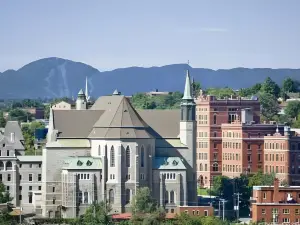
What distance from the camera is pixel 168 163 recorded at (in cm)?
13650

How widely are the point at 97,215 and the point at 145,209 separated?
4.53m

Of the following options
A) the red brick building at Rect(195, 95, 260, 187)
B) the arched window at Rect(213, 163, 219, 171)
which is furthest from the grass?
the arched window at Rect(213, 163, 219, 171)

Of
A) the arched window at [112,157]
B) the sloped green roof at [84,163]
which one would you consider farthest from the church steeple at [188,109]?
the sloped green roof at [84,163]

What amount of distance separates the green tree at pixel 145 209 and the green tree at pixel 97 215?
191 centimetres

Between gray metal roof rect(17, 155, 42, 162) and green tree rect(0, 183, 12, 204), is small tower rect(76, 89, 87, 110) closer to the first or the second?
gray metal roof rect(17, 155, 42, 162)

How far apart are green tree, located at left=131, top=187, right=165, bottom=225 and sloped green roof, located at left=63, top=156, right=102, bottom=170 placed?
4.05 metres

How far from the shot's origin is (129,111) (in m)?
136

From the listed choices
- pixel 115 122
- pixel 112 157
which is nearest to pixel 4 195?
pixel 112 157

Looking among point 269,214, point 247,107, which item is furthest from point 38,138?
point 269,214

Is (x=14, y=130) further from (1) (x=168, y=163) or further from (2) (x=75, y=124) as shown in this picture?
(1) (x=168, y=163)

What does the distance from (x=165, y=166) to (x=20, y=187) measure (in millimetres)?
12995

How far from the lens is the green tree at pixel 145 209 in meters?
124

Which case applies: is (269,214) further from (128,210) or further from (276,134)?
(276,134)

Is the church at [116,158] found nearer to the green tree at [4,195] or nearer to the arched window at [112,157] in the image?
the arched window at [112,157]
